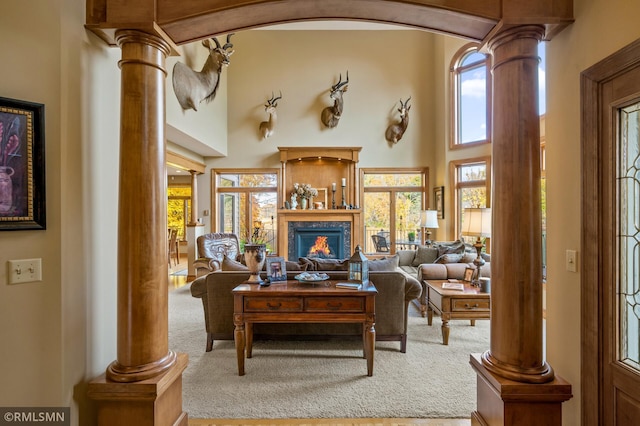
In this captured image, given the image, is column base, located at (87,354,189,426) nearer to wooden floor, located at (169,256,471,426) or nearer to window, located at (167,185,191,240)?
wooden floor, located at (169,256,471,426)

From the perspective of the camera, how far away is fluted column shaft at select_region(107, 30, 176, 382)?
1518mm

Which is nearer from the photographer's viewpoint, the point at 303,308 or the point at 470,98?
the point at 303,308

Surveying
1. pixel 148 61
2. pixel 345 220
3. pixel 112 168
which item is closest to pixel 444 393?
pixel 112 168

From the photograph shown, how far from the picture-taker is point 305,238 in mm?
7117

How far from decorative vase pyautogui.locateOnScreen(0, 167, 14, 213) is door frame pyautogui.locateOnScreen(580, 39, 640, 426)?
2.67 m

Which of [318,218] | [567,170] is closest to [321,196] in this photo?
[318,218]

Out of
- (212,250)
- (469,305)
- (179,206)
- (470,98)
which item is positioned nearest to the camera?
(469,305)

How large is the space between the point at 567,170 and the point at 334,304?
1857 mm

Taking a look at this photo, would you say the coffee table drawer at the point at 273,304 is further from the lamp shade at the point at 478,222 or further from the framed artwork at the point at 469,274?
the framed artwork at the point at 469,274

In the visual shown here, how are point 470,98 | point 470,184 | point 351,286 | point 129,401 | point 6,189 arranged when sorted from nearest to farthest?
point 6,189 < point 129,401 < point 351,286 < point 470,184 < point 470,98

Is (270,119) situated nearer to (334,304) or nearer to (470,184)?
(470,184)

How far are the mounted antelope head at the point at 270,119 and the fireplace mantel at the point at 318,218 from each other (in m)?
1.93

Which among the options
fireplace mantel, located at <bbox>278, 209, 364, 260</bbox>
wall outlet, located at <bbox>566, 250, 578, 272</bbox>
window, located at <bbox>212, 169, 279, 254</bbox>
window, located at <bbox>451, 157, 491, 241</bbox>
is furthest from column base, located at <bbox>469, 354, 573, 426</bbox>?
window, located at <bbox>212, 169, 279, 254</bbox>

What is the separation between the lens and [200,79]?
5449mm
